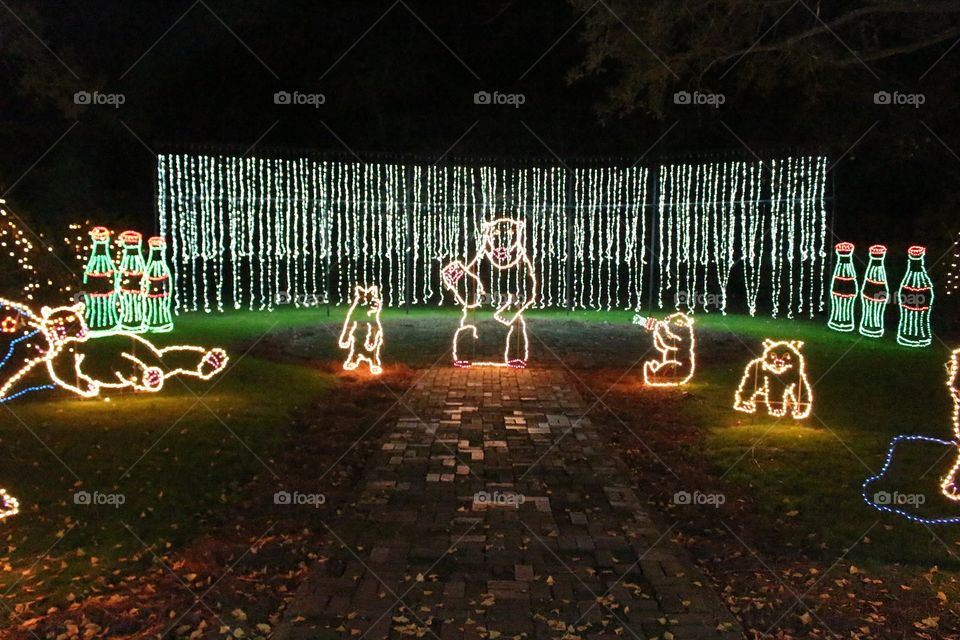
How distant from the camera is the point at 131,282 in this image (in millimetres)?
15438

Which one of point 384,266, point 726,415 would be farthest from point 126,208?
point 726,415

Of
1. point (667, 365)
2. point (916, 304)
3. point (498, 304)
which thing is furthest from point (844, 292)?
point (667, 365)

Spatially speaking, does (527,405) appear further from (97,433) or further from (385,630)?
(385,630)

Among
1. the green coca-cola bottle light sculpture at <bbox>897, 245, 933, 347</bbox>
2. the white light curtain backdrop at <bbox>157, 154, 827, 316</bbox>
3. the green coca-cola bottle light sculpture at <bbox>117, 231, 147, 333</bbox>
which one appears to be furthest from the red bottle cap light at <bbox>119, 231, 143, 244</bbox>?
the green coca-cola bottle light sculpture at <bbox>897, 245, 933, 347</bbox>

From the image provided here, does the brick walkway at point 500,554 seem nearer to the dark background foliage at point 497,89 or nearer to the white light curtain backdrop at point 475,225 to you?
the dark background foliage at point 497,89

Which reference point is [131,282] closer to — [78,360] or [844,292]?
[78,360]

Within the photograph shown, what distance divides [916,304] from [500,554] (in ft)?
42.7

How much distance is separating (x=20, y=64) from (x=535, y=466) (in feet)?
27.3

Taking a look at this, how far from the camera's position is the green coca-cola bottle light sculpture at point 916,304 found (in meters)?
15.3

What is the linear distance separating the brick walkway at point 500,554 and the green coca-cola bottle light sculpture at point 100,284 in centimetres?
739

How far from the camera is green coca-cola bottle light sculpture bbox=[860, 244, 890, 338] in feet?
52.6

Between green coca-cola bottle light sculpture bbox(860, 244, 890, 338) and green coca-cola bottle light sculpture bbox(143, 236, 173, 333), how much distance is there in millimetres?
12718

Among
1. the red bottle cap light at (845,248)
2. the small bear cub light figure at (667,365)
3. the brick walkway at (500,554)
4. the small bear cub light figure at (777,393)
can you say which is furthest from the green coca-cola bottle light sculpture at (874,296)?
the brick walkway at (500,554)

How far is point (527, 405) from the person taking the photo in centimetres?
916
